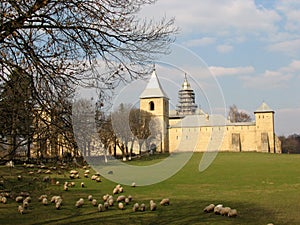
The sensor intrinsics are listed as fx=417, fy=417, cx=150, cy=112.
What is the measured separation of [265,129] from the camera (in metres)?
74.7

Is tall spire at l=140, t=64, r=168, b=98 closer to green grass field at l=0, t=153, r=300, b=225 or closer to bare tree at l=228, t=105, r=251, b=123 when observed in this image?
green grass field at l=0, t=153, r=300, b=225

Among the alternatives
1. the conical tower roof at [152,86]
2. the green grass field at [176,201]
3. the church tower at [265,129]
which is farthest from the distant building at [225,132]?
the green grass field at [176,201]

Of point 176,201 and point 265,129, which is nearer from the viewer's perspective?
point 176,201

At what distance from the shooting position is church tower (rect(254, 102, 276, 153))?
7369cm

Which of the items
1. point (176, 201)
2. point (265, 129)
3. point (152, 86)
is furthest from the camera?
point (265, 129)

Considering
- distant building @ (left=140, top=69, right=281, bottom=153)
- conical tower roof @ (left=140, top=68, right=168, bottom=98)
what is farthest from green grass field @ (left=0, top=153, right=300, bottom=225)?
distant building @ (left=140, top=69, right=281, bottom=153)

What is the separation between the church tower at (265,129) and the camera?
73.7 m

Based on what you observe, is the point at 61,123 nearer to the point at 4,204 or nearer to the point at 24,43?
the point at 24,43

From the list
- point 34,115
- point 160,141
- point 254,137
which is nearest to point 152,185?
point 34,115

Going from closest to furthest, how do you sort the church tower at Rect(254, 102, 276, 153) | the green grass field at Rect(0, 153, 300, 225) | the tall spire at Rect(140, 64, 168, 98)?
the tall spire at Rect(140, 64, 168, 98)
the green grass field at Rect(0, 153, 300, 225)
the church tower at Rect(254, 102, 276, 153)

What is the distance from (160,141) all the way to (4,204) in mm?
51101

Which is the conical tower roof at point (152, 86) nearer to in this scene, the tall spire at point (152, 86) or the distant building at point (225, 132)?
the tall spire at point (152, 86)

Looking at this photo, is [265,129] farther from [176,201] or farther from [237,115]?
[176,201]

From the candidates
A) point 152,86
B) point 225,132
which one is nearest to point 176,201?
point 152,86
